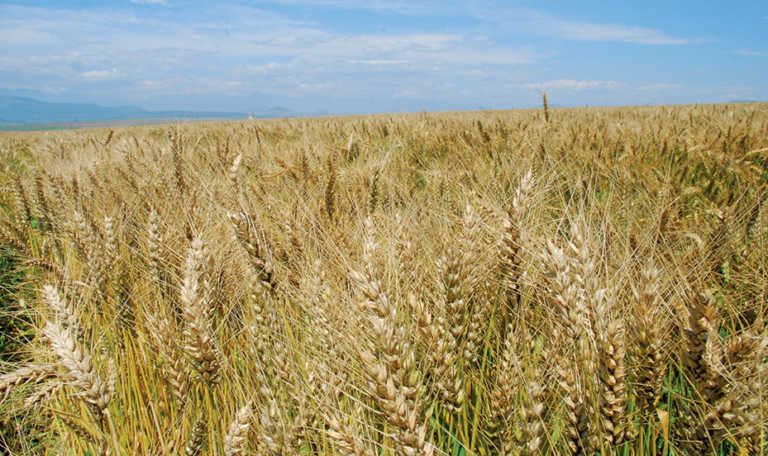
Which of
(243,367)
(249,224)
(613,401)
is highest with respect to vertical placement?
(249,224)

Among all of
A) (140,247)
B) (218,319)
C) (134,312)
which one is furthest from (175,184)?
(218,319)

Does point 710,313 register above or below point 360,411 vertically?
above

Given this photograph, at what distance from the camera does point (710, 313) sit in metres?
0.78

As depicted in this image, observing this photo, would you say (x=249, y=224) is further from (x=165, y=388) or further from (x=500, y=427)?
(x=500, y=427)

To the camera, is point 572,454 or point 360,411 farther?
point 360,411

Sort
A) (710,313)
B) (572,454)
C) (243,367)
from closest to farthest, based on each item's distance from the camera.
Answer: (710,313)
(572,454)
(243,367)

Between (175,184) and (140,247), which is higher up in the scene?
(175,184)

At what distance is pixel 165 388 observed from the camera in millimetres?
1231

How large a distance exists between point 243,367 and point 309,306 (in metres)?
0.35

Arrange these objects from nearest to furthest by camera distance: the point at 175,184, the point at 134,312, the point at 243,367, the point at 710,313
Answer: the point at 710,313, the point at 243,367, the point at 134,312, the point at 175,184

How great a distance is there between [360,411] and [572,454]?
516 millimetres

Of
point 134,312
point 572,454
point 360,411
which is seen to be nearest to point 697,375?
point 572,454

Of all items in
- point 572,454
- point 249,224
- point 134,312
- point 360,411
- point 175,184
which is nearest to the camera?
point 572,454

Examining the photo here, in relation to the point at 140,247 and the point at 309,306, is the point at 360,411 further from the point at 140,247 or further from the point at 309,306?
the point at 140,247
